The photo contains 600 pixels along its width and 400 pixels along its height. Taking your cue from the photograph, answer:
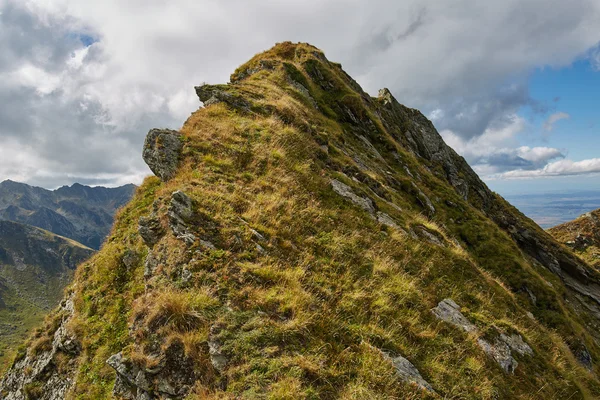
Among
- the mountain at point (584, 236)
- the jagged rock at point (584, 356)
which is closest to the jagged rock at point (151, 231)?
the jagged rock at point (584, 356)

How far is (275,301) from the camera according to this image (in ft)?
29.0

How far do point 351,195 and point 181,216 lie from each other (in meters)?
10.3

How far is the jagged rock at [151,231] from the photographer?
1130 centimetres

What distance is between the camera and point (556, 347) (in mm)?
14141

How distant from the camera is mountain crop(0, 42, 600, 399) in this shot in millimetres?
7641

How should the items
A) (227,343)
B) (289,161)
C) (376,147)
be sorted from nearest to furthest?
(227,343)
(289,161)
(376,147)

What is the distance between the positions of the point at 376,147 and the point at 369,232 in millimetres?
23052

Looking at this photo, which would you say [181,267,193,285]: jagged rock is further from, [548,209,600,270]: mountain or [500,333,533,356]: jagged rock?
[548,209,600,270]: mountain

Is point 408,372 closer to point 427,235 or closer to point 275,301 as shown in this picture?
point 275,301

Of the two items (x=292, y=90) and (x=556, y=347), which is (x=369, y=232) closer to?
(x=556, y=347)

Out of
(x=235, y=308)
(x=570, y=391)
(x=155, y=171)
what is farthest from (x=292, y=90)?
(x=570, y=391)

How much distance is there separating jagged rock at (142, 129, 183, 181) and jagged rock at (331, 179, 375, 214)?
9.15 metres

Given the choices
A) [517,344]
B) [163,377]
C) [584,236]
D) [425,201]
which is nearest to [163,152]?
[163,377]

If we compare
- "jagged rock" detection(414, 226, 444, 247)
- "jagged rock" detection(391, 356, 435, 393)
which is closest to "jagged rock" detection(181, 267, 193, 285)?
"jagged rock" detection(391, 356, 435, 393)
